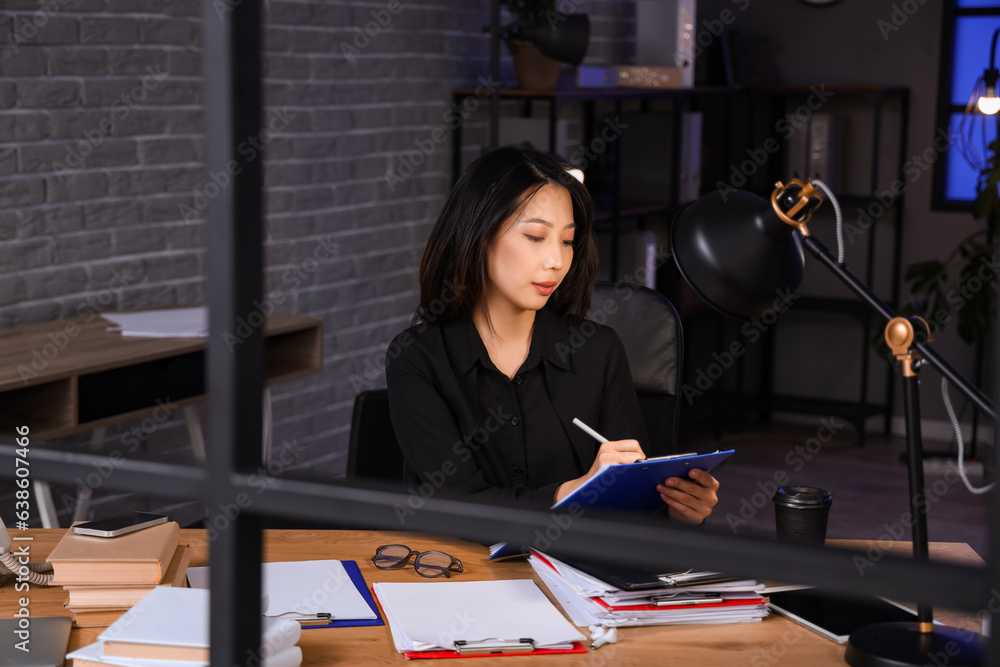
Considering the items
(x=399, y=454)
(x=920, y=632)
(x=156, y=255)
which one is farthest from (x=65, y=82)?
(x=920, y=632)

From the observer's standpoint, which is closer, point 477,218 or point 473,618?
point 473,618

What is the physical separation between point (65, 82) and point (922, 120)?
3.78 metres

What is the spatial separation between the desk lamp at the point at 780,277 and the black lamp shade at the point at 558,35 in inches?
104

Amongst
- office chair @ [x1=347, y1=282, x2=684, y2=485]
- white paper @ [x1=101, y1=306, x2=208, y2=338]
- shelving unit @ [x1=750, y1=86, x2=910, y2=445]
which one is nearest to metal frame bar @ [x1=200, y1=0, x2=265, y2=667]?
office chair @ [x1=347, y1=282, x2=684, y2=485]

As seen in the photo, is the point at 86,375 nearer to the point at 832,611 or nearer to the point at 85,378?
the point at 85,378

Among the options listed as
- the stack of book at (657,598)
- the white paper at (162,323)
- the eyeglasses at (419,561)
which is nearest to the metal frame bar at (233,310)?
the stack of book at (657,598)

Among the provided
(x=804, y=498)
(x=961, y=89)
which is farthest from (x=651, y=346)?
(x=961, y=89)

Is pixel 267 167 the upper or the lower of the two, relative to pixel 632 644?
upper

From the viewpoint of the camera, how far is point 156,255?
9.85ft

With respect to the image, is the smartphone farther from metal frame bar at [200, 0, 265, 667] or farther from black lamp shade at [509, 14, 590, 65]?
black lamp shade at [509, 14, 590, 65]

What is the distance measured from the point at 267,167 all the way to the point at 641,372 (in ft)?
5.66

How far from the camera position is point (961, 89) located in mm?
4863

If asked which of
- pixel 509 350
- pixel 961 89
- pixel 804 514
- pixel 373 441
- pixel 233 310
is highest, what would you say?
pixel 961 89

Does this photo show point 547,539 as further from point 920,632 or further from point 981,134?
point 981,134
